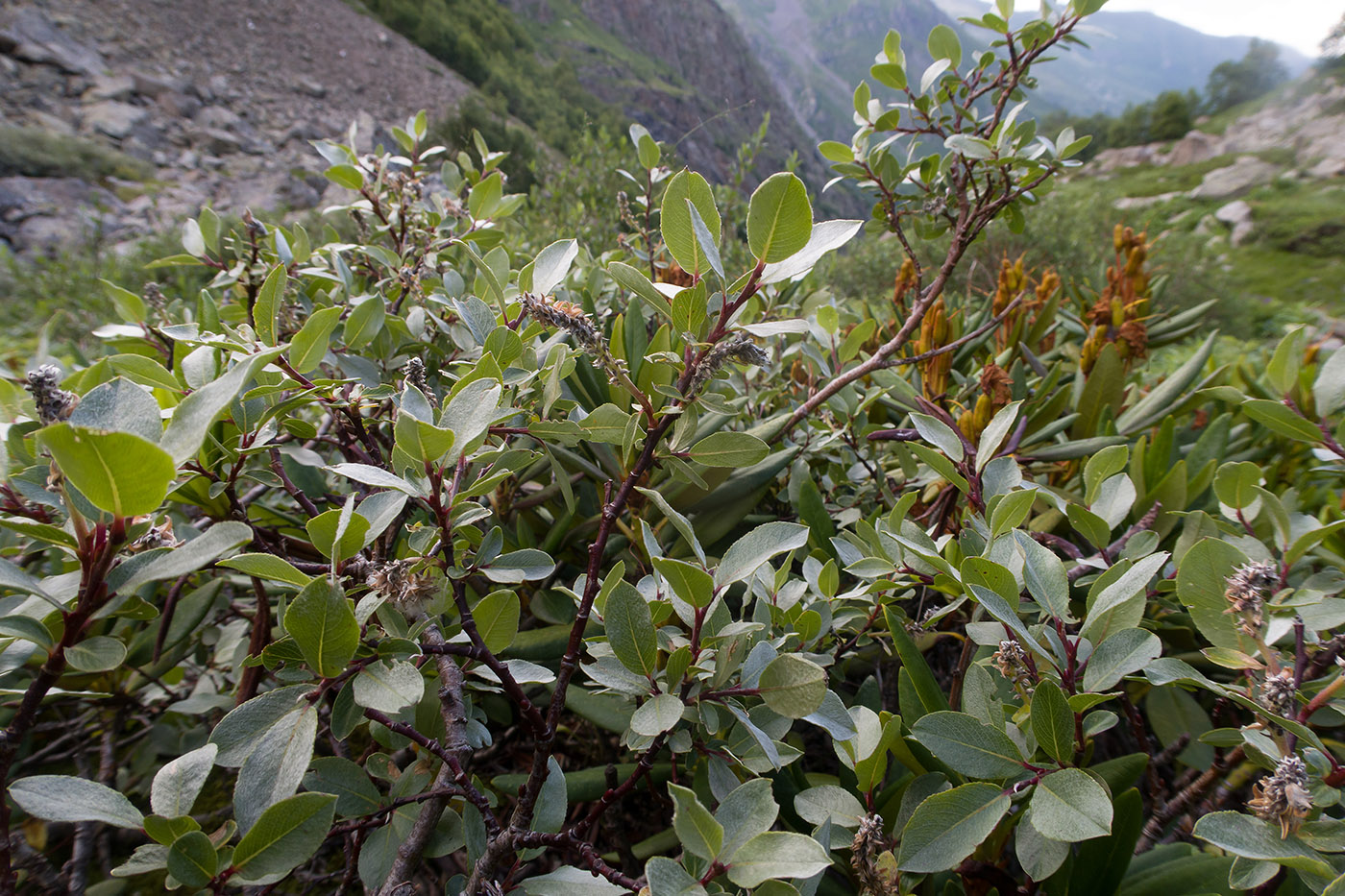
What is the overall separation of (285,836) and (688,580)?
14.2 inches

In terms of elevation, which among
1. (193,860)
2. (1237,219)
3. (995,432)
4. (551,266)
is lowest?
(1237,219)

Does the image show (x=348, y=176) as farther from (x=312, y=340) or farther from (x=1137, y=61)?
(x=1137, y=61)

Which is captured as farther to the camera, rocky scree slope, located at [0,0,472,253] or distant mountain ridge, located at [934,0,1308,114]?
distant mountain ridge, located at [934,0,1308,114]

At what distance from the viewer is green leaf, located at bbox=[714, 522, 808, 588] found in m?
0.53

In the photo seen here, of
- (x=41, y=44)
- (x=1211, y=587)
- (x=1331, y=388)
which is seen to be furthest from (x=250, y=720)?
(x=41, y=44)

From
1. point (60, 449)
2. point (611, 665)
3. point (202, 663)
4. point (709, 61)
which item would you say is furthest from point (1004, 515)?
point (709, 61)

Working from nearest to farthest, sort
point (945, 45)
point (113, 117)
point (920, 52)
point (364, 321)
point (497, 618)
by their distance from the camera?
point (497, 618) → point (364, 321) → point (945, 45) → point (113, 117) → point (920, 52)

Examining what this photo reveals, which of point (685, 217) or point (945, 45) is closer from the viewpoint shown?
point (685, 217)

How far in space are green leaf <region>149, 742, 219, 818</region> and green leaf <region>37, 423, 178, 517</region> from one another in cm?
20

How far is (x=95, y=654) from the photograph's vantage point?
474 millimetres

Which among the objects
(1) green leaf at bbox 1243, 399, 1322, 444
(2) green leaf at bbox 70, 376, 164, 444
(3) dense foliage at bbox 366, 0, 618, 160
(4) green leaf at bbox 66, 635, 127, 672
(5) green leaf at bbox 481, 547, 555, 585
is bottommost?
(4) green leaf at bbox 66, 635, 127, 672

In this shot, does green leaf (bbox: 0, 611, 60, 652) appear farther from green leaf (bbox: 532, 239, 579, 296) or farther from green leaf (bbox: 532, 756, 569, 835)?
green leaf (bbox: 532, 239, 579, 296)

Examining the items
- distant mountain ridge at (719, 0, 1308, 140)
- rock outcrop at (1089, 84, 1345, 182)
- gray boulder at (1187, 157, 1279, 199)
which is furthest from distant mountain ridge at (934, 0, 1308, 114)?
gray boulder at (1187, 157, 1279, 199)

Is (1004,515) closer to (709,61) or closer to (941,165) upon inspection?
(941,165)
